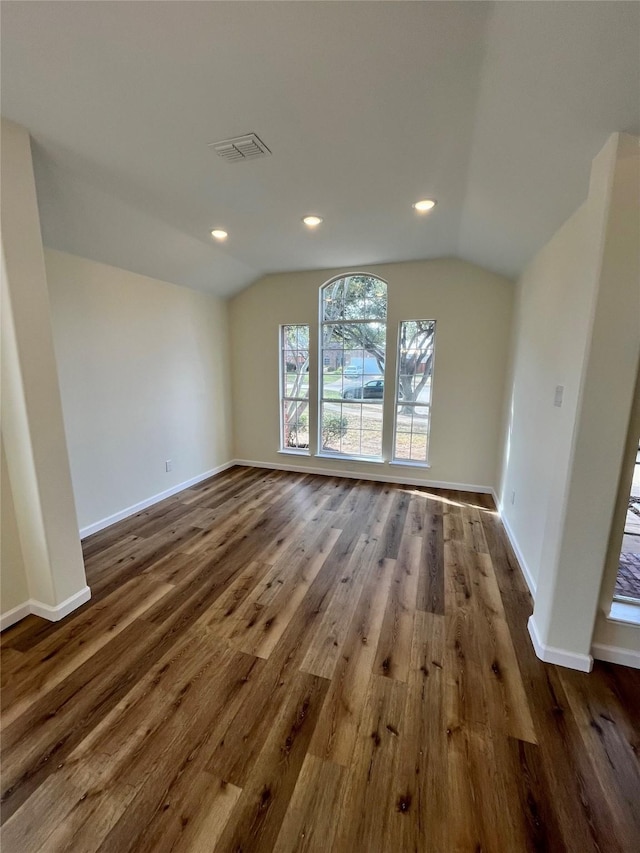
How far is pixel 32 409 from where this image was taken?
5.91 ft

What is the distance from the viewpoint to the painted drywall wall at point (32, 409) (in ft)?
5.50

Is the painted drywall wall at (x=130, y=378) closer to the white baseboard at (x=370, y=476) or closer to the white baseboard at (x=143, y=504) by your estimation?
the white baseboard at (x=143, y=504)

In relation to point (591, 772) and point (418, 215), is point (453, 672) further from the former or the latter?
point (418, 215)

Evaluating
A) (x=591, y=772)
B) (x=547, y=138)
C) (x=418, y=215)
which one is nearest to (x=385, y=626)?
(x=591, y=772)

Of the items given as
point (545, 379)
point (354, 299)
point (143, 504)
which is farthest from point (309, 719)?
point (354, 299)

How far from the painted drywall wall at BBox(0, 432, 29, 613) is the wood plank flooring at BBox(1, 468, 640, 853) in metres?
0.18

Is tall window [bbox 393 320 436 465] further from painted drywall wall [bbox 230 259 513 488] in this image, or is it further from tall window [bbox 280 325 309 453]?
tall window [bbox 280 325 309 453]

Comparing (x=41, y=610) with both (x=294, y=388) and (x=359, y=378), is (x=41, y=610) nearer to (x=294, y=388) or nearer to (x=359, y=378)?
(x=294, y=388)

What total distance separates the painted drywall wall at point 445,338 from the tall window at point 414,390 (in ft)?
0.32

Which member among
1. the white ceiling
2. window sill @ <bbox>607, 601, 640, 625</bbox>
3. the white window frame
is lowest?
window sill @ <bbox>607, 601, 640, 625</bbox>

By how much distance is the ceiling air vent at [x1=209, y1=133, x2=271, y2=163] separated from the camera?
1.80 metres

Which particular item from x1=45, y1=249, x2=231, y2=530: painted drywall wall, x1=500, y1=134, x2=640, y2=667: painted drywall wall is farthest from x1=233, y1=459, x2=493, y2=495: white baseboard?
x1=500, y1=134, x2=640, y2=667: painted drywall wall

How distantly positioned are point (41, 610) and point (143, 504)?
5.16 ft

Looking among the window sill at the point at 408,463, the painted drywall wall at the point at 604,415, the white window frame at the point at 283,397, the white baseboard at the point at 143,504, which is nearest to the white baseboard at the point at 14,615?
the white baseboard at the point at 143,504
